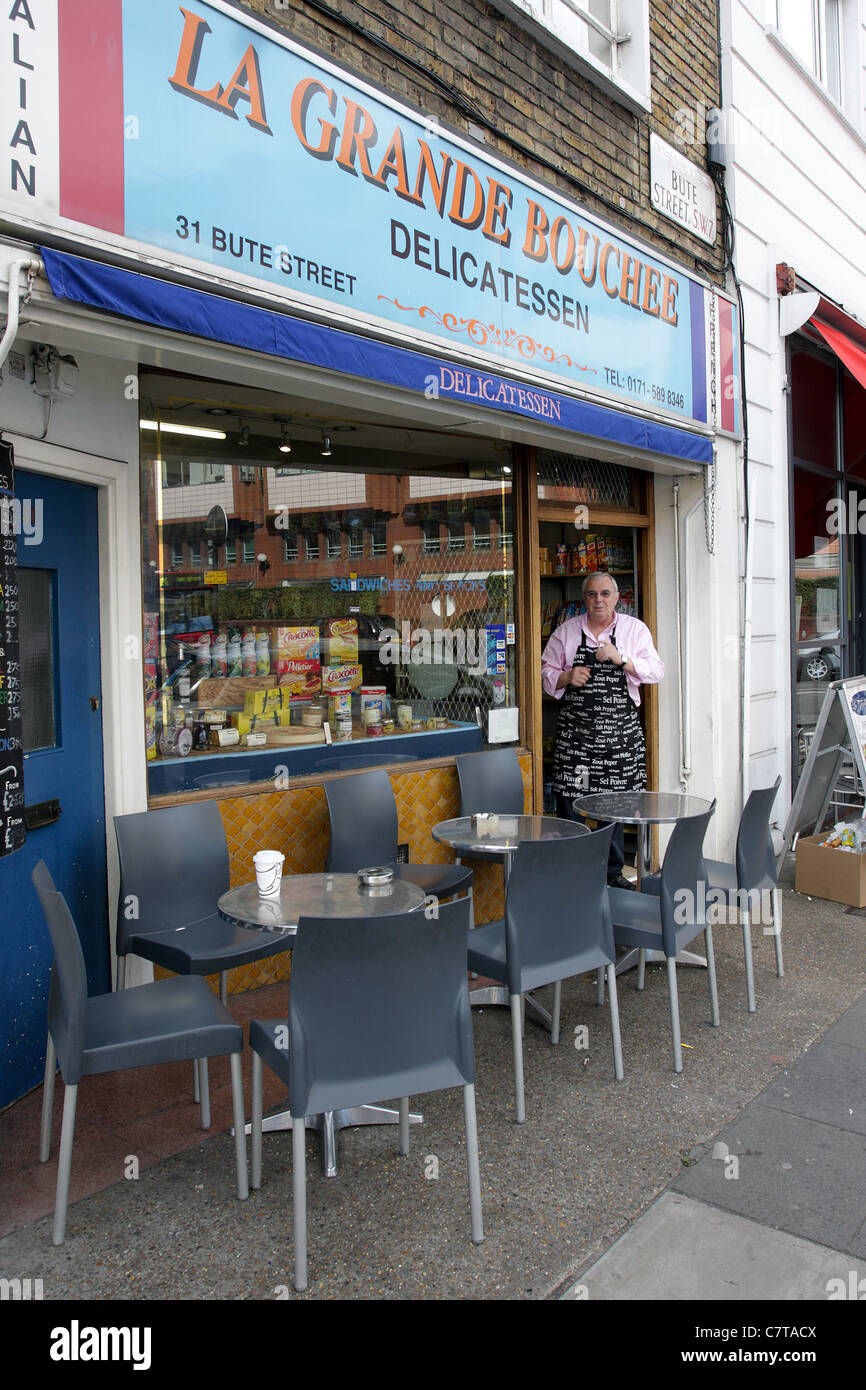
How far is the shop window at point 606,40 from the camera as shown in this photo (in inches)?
210

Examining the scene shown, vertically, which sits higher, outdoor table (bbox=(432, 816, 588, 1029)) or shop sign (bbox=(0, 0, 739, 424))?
shop sign (bbox=(0, 0, 739, 424))

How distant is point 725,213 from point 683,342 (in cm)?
111

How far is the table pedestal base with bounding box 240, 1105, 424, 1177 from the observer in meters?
3.16

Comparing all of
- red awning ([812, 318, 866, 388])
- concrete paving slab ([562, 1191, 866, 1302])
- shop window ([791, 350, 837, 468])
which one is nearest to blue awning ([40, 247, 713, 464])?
red awning ([812, 318, 866, 388])

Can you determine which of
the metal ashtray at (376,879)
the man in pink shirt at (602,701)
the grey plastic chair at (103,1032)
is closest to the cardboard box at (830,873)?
the man in pink shirt at (602,701)

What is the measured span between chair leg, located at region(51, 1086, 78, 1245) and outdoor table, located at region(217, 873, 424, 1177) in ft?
2.28

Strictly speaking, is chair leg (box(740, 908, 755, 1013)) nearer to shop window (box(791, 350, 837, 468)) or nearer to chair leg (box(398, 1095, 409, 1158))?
chair leg (box(398, 1095, 409, 1158))

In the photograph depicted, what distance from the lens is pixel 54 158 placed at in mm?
2881

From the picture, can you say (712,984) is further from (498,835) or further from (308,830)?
(308,830)

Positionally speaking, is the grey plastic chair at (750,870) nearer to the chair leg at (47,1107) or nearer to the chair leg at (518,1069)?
the chair leg at (518,1069)

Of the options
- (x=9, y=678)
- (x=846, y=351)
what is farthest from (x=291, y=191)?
(x=846, y=351)

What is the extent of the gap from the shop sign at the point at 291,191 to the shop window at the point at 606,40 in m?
0.81

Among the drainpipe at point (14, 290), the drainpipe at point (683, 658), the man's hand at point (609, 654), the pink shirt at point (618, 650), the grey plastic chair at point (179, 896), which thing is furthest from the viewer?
the drainpipe at point (683, 658)

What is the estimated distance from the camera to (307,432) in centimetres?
516
